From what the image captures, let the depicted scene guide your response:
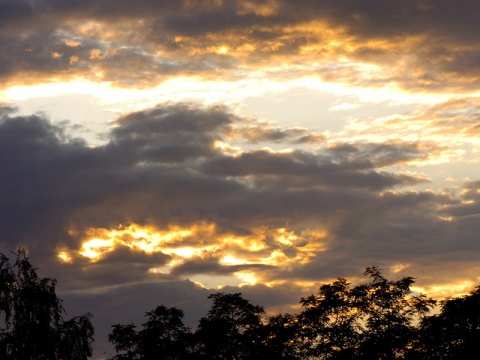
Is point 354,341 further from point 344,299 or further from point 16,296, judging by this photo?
point 16,296

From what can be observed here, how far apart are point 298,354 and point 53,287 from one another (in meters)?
26.8

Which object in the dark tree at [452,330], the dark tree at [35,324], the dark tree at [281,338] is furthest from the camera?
the dark tree at [281,338]

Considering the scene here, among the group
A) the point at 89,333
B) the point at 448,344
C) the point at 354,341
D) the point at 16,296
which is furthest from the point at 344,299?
the point at 16,296

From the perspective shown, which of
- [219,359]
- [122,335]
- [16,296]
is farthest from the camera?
[122,335]

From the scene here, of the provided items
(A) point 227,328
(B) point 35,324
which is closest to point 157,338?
(A) point 227,328

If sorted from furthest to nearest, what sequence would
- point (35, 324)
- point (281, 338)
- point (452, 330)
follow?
1. point (281, 338)
2. point (452, 330)
3. point (35, 324)

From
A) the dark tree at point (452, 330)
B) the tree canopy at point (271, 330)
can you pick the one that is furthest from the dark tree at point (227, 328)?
the dark tree at point (452, 330)

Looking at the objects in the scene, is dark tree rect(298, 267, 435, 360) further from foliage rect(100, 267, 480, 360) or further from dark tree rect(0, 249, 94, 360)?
dark tree rect(0, 249, 94, 360)

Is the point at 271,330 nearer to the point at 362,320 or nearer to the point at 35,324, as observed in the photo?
the point at 362,320

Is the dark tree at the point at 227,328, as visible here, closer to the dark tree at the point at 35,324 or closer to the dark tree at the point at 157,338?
the dark tree at the point at 157,338

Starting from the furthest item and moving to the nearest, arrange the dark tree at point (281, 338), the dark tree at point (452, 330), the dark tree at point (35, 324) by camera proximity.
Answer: the dark tree at point (281, 338) → the dark tree at point (452, 330) → the dark tree at point (35, 324)

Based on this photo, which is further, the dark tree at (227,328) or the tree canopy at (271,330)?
the dark tree at (227,328)

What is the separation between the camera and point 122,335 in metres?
82.5

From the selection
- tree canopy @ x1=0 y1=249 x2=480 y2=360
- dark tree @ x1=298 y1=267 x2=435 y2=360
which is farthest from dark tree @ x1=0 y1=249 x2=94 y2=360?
dark tree @ x1=298 y1=267 x2=435 y2=360
